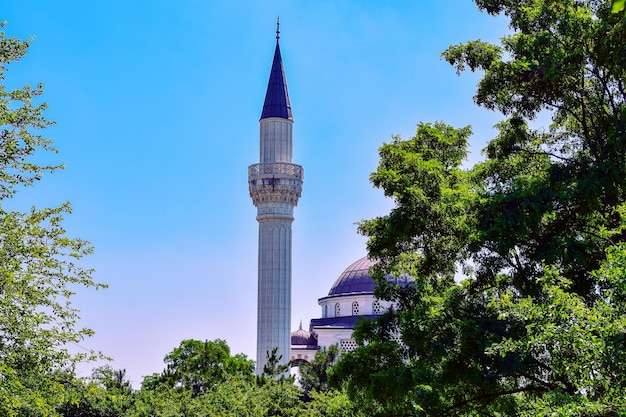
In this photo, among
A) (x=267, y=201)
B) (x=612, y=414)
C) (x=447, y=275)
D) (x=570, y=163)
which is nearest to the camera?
(x=612, y=414)

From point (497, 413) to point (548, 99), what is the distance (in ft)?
19.7

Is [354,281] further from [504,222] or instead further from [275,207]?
[504,222]

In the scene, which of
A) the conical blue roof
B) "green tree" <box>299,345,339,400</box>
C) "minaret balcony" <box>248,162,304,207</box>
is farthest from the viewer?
the conical blue roof

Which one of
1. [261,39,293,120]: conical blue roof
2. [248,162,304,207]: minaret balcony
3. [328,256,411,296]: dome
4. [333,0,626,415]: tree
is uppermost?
[261,39,293,120]: conical blue roof

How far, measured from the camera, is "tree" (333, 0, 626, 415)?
1388 cm

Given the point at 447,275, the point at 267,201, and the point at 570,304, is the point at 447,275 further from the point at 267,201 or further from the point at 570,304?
the point at 267,201

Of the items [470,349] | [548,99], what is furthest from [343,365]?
[548,99]

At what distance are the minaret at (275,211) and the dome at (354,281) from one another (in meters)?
12.4

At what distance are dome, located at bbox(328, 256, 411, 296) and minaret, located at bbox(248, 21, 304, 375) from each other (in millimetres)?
12394

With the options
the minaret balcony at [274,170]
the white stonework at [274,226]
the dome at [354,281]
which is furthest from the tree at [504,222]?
the dome at [354,281]

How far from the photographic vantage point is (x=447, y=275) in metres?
17.1

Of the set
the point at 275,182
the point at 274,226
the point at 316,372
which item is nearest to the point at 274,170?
the point at 275,182

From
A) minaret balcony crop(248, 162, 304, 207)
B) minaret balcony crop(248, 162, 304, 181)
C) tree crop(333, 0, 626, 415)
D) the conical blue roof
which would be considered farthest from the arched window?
tree crop(333, 0, 626, 415)

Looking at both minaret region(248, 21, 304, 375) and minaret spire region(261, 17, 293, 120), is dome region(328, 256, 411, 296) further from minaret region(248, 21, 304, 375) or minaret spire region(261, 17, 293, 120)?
minaret spire region(261, 17, 293, 120)
